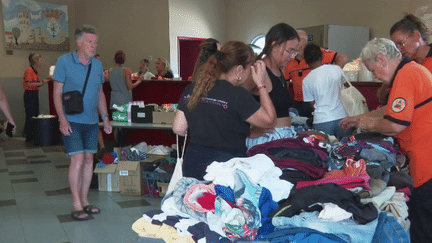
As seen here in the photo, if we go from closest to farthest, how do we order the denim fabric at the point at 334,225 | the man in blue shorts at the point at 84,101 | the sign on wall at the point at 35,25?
the denim fabric at the point at 334,225, the man in blue shorts at the point at 84,101, the sign on wall at the point at 35,25

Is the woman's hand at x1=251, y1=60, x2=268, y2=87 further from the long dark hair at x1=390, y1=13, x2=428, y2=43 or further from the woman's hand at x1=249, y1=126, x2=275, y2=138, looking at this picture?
the long dark hair at x1=390, y1=13, x2=428, y2=43

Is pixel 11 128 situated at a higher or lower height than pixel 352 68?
lower

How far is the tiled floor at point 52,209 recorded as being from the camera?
3506 mm

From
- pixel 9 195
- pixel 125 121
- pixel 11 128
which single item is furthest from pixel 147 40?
pixel 11 128

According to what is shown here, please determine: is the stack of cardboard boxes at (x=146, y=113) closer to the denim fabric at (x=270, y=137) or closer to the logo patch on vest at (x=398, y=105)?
the denim fabric at (x=270, y=137)

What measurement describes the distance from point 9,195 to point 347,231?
4.35 metres

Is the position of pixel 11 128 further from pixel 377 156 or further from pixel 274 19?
pixel 274 19

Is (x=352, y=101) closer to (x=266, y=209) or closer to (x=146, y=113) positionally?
(x=266, y=209)

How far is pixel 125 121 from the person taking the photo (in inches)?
210

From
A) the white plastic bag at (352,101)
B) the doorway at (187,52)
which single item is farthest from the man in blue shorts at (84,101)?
the doorway at (187,52)

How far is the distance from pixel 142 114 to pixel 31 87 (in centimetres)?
488

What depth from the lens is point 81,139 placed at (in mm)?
3703

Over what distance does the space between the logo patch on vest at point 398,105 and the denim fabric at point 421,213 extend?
0.45 m

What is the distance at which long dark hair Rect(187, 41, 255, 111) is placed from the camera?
2119 millimetres
